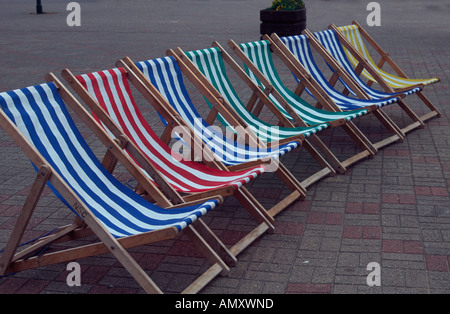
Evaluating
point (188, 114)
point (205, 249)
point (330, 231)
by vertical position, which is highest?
point (188, 114)

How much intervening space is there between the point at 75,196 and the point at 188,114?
1.81m

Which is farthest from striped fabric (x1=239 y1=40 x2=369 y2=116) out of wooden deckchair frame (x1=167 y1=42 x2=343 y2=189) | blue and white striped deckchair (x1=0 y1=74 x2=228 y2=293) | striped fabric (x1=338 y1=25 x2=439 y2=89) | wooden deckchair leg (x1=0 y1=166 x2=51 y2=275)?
wooden deckchair leg (x1=0 y1=166 x2=51 y2=275)

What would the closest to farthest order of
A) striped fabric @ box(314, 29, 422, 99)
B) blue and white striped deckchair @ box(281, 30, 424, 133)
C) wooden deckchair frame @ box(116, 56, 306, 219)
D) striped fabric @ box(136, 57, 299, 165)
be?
wooden deckchair frame @ box(116, 56, 306, 219) → striped fabric @ box(136, 57, 299, 165) → blue and white striped deckchair @ box(281, 30, 424, 133) → striped fabric @ box(314, 29, 422, 99)

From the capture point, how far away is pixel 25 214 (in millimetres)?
3238

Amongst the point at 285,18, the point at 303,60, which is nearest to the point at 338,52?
the point at 303,60

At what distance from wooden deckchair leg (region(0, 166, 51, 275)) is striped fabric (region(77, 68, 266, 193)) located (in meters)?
0.88

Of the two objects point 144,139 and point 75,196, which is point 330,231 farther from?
point 75,196

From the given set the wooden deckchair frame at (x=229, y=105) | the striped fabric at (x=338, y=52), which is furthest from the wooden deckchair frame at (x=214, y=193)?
the striped fabric at (x=338, y=52)

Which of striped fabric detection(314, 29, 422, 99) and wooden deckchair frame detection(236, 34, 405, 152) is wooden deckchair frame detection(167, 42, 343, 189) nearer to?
wooden deckchair frame detection(236, 34, 405, 152)

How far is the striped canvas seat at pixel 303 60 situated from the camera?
225 inches

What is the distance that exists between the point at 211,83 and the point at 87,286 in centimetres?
205

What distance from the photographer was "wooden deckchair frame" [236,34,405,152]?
5.53 m
